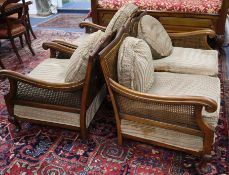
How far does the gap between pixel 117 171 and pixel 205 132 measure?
0.67 metres

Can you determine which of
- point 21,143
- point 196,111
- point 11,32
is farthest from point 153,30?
point 11,32

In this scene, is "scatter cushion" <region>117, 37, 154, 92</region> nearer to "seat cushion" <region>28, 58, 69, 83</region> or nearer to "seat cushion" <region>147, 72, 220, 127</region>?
"seat cushion" <region>147, 72, 220, 127</region>

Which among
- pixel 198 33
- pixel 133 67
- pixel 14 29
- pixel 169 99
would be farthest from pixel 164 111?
pixel 14 29

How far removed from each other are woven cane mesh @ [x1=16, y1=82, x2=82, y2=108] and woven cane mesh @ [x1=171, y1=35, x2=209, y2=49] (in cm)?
140

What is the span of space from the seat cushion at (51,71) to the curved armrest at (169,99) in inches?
25.5

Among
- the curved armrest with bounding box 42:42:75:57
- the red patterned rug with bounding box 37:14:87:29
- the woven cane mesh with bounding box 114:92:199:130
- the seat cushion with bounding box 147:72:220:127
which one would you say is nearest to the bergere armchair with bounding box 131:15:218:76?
the seat cushion with bounding box 147:72:220:127

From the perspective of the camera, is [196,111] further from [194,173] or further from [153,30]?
[153,30]

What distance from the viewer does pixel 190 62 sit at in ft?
7.53

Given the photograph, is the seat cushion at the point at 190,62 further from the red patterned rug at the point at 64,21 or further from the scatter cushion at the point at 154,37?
the red patterned rug at the point at 64,21

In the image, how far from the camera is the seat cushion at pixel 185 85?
1.82m

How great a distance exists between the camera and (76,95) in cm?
183

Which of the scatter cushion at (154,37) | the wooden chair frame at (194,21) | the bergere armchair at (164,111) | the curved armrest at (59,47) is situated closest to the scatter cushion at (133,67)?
the bergere armchair at (164,111)

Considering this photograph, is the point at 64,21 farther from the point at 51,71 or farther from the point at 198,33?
the point at 198,33

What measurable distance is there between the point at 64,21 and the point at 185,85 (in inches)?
154
